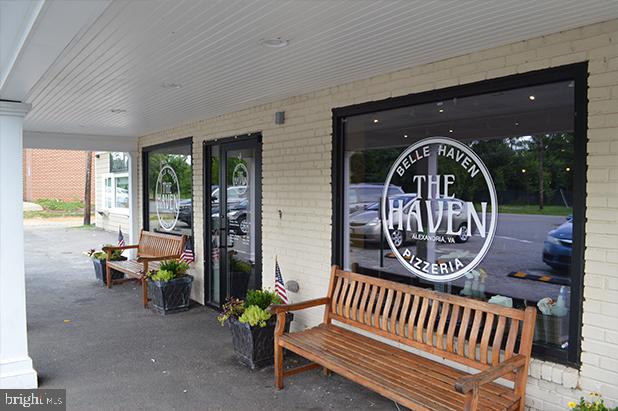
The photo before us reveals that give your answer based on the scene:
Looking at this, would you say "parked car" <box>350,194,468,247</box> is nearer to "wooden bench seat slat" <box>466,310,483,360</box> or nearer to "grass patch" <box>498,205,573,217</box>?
"grass patch" <box>498,205,573,217</box>

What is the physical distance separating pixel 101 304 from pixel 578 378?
19.6 ft

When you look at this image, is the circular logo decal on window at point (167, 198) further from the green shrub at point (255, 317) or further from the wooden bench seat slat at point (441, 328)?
the wooden bench seat slat at point (441, 328)

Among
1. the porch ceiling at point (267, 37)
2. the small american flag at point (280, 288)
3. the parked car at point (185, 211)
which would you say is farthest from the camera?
the parked car at point (185, 211)

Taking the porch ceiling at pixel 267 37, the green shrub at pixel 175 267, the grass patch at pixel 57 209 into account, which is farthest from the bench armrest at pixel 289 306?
the grass patch at pixel 57 209

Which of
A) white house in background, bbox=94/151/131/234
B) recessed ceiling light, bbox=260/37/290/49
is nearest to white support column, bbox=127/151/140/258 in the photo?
white house in background, bbox=94/151/131/234

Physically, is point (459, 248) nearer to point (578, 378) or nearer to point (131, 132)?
point (578, 378)

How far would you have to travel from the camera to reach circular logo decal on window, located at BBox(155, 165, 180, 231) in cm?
779

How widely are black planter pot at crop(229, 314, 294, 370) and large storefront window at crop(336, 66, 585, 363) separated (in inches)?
41.4

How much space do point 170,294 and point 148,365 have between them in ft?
6.04

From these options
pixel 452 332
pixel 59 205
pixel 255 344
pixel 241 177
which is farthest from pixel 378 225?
pixel 59 205

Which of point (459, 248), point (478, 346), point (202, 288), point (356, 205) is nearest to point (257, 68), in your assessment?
point (356, 205)

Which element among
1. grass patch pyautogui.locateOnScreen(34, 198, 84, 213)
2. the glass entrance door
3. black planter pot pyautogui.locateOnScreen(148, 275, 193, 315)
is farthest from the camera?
grass patch pyautogui.locateOnScreen(34, 198, 84, 213)

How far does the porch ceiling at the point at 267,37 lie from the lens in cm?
262

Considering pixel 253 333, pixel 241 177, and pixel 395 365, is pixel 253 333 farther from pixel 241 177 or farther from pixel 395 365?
pixel 241 177
